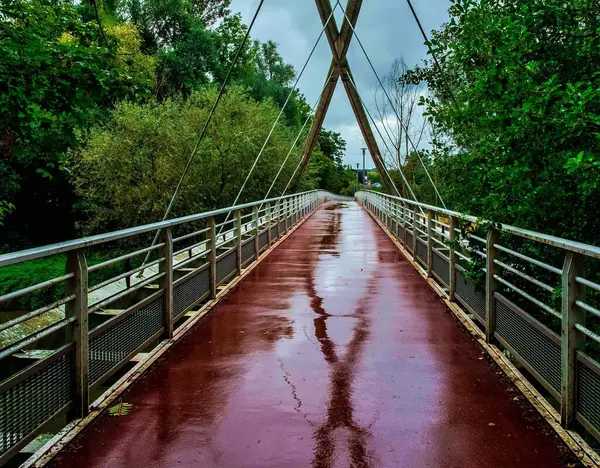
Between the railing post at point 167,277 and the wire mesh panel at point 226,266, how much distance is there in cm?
210

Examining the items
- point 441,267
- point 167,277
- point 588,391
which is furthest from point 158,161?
point 588,391

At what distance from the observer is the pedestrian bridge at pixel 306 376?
2572 millimetres

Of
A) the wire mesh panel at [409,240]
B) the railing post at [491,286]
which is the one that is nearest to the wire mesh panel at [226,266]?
the railing post at [491,286]

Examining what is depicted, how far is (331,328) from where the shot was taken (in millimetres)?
4965

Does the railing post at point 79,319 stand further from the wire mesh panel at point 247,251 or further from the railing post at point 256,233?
the railing post at point 256,233

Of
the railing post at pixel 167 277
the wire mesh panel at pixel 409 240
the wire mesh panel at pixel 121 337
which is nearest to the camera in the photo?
the wire mesh panel at pixel 121 337

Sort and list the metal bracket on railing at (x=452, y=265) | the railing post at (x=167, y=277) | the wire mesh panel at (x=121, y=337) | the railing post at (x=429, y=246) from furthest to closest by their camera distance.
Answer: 1. the railing post at (x=429, y=246)
2. the metal bracket on railing at (x=452, y=265)
3. the railing post at (x=167, y=277)
4. the wire mesh panel at (x=121, y=337)

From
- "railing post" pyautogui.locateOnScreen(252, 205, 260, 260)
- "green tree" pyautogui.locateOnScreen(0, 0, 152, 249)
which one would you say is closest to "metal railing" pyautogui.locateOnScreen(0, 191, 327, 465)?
"green tree" pyautogui.locateOnScreen(0, 0, 152, 249)

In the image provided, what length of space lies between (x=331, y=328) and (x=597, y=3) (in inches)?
125

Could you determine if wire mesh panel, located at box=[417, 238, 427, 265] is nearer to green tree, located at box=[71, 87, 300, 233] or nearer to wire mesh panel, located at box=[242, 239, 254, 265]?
wire mesh panel, located at box=[242, 239, 254, 265]

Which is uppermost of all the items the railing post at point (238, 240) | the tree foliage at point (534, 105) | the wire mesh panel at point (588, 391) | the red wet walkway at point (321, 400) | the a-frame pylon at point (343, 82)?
the a-frame pylon at point (343, 82)

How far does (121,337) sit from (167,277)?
0.93 metres

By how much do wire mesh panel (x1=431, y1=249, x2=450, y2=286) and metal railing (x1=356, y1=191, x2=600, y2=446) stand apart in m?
0.01

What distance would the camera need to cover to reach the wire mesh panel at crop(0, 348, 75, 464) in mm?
2357
